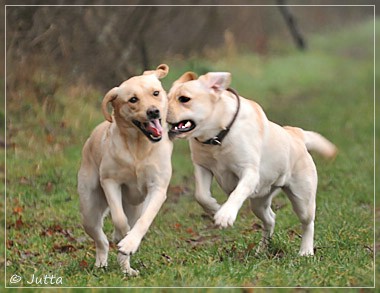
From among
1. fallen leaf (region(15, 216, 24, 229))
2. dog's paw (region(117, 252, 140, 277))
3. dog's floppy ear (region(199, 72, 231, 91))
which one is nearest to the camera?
dog's paw (region(117, 252, 140, 277))

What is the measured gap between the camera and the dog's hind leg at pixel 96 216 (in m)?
5.59

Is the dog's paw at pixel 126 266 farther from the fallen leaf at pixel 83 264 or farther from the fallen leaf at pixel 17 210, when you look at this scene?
the fallen leaf at pixel 17 210

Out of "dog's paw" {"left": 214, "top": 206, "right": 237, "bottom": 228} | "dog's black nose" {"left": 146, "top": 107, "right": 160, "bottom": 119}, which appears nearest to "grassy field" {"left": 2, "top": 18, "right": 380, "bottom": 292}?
"dog's paw" {"left": 214, "top": 206, "right": 237, "bottom": 228}

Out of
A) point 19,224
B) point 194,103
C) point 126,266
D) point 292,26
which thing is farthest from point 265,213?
point 292,26

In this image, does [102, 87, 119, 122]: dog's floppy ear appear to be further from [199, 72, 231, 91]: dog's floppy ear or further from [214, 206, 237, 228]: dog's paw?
[214, 206, 237, 228]: dog's paw

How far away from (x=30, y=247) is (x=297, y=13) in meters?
10.6

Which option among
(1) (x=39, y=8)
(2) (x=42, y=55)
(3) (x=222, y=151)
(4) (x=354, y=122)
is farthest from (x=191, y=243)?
(4) (x=354, y=122)

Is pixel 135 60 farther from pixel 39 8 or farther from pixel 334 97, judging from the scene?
pixel 334 97

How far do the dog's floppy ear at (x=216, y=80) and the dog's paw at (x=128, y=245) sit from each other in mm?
1044

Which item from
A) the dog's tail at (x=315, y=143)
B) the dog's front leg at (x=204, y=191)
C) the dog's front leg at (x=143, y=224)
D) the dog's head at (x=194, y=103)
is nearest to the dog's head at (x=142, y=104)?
the dog's head at (x=194, y=103)

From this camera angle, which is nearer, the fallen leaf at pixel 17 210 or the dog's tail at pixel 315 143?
the dog's tail at pixel 315 143

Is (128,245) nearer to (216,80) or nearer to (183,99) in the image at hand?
(183,99)

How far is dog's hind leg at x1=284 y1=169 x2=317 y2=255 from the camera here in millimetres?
6012

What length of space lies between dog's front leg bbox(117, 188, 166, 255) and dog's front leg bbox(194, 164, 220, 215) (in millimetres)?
312
